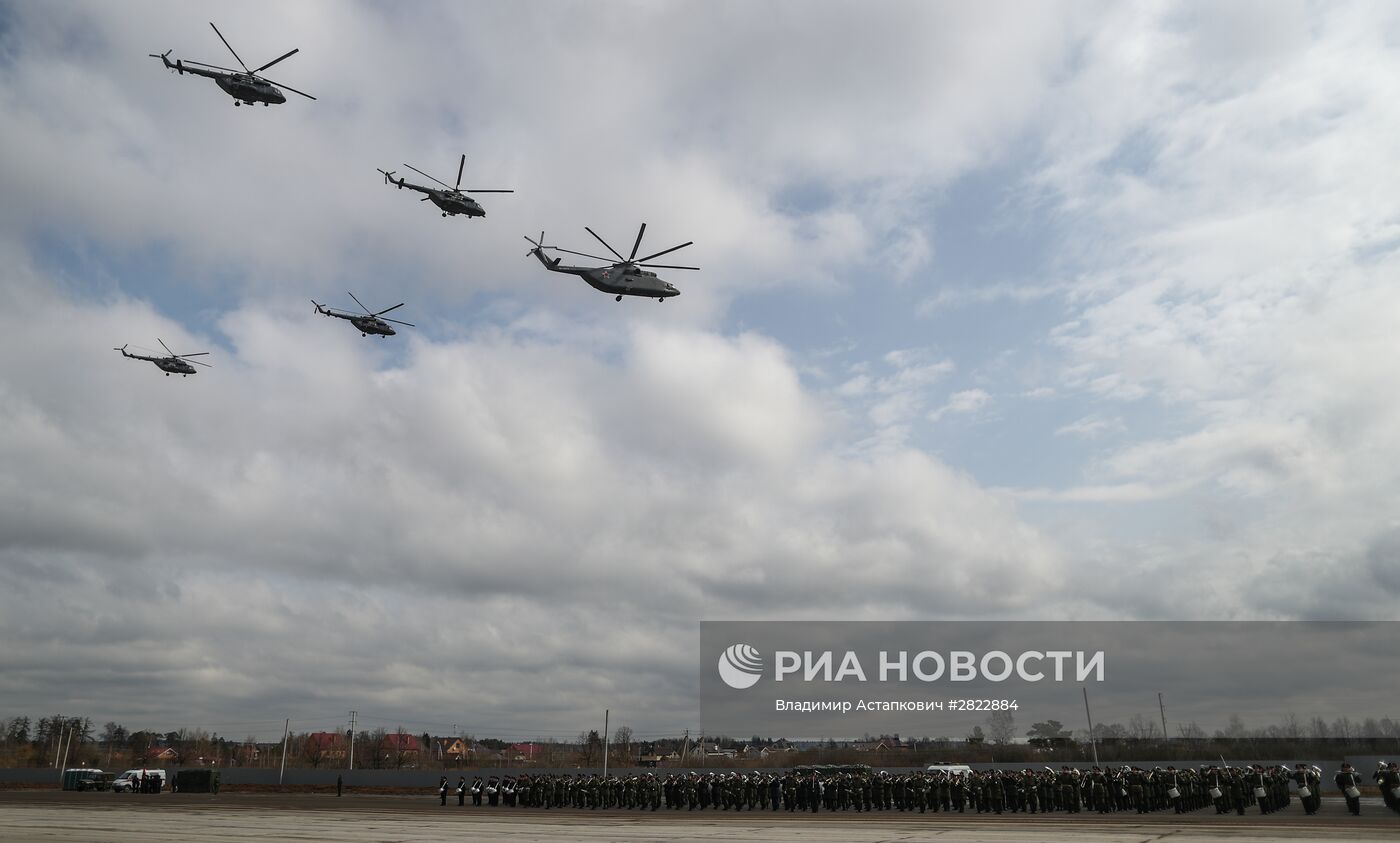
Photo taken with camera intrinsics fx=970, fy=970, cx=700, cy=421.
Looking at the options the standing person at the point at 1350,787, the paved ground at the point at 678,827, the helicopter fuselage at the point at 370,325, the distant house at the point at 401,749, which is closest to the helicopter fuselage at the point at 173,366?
the helicopter fuselage at the point at 370,325

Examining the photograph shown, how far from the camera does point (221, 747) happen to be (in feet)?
531

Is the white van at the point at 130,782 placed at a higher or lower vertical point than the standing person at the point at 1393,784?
lower

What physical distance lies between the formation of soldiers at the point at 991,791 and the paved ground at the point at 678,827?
1.24 metres

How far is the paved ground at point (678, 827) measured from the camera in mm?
21641

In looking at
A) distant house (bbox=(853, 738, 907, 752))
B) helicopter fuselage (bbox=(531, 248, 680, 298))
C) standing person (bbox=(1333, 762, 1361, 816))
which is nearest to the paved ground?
standing person (bbox=(1333, 762, 1361, 816))

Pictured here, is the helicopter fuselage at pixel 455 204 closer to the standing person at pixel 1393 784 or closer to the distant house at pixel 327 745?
the standing person at pixel 1393 784

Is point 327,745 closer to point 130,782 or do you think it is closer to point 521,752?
A: point 521,752

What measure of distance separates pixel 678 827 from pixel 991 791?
44.8ft

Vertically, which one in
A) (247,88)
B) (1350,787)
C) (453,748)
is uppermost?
(247,88)

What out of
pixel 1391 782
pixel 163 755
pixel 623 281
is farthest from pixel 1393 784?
pixel 163 755

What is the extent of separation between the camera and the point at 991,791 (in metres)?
34.8

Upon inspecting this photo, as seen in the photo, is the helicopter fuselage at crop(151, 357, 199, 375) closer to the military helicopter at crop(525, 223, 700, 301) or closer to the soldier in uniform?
the military helicopter at crop(525, 223, 700, 301)

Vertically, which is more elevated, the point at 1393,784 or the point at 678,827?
the point at 1393,784

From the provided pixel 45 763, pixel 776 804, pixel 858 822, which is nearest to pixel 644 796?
pixel 776 804
